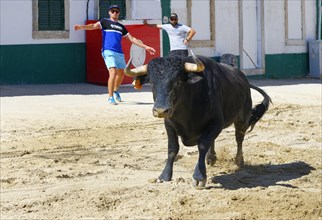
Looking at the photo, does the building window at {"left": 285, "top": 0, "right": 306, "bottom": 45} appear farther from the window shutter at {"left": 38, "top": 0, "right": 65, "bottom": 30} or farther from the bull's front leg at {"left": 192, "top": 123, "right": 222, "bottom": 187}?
the bull's front leg at {"left": 192, "top": 123, "right": 222, "bottom": 187}

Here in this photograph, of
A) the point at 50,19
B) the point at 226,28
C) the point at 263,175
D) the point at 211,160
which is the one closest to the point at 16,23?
the point at 50,19

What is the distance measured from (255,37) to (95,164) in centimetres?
1426

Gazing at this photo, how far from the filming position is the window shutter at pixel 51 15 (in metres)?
19.3

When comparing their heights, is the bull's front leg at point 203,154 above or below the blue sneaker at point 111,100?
below

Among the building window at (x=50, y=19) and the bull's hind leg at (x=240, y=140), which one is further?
the building window at (x=50, y=19)

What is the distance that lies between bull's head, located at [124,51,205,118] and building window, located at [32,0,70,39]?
10.9 m

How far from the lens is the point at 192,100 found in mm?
8945

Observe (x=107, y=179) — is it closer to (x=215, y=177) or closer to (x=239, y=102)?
(x=215, y=177)

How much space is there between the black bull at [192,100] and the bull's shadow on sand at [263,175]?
0.46m

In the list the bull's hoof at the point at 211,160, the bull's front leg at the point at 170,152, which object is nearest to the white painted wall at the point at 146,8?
the bull's hoof at the point at 211,160

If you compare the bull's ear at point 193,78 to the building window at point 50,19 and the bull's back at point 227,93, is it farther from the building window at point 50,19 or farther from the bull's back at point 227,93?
the building window at point 50,19

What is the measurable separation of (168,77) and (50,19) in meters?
11.4

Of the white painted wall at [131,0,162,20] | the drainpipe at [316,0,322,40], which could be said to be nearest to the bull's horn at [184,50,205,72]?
the white painted wall at [131,0,162,20]

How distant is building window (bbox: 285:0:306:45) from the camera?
2494cm
